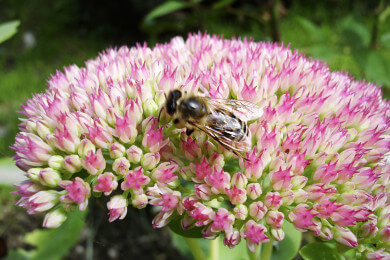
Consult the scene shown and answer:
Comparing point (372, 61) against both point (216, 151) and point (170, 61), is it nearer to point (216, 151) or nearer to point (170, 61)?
point (170, 61)

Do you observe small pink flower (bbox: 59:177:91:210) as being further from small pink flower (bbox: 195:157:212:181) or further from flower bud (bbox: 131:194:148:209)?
small pink flower (bbox: 195:157:212:181)

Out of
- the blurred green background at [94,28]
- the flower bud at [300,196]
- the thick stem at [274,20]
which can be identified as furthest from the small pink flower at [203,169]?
the blurred green background at [94,28]

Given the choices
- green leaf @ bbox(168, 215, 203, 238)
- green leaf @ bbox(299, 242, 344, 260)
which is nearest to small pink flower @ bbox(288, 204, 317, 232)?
green leaf @ bbox(299, 242, 344, 260)

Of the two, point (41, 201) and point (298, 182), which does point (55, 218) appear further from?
point (298, 182)

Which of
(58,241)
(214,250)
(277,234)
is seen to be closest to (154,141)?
(277,234)

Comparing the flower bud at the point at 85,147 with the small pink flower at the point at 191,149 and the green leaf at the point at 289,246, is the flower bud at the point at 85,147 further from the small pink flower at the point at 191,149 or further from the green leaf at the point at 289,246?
the green leaf at the point at 289,246
